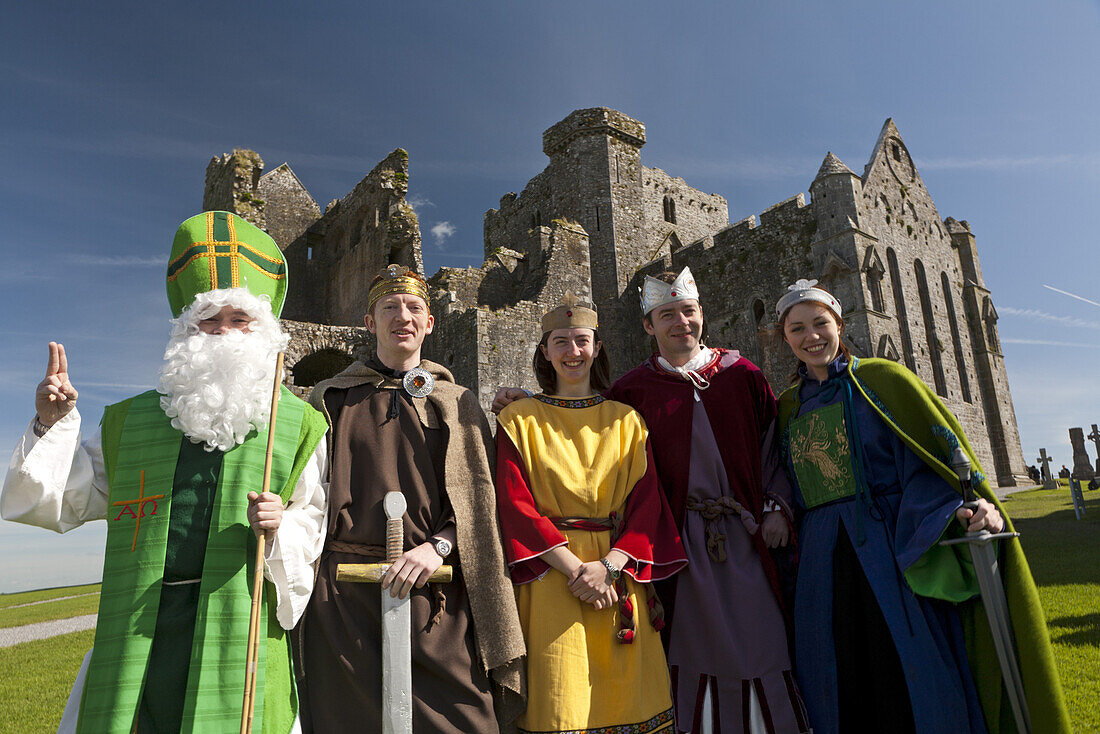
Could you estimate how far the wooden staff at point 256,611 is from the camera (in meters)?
2.28

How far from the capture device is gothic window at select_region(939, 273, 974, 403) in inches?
703

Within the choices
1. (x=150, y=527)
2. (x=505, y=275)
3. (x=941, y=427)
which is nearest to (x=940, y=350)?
(x=505, y=275)

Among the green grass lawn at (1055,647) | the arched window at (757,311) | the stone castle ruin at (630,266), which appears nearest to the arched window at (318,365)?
the stone castle ruin at (630,266)

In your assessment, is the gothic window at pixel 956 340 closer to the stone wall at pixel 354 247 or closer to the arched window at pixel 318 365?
the stone wall at pixel 354 247

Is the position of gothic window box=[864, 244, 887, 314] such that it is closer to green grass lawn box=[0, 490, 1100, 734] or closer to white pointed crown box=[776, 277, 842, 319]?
green grass lawn box=[0, 490, 1100, 734]

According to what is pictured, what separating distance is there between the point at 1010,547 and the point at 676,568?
1.53 meters

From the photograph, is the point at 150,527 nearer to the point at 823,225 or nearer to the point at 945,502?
the point at 945,502

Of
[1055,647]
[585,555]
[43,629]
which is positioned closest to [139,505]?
[585,555]

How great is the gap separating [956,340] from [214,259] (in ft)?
64.3

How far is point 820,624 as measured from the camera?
3.08 metres

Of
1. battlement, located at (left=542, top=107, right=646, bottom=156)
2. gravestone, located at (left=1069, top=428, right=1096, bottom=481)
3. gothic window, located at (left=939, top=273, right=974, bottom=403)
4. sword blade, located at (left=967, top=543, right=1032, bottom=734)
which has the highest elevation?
battlement, located at (left=542, top=107, right=646, bottom=156)

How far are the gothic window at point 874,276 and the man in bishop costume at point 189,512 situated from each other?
553 inches

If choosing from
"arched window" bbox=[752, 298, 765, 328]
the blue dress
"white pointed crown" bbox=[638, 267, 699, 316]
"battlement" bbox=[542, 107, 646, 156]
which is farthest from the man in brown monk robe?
"battlement" bbox=[542, 107, 646, 156]

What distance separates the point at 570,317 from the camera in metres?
3.42
